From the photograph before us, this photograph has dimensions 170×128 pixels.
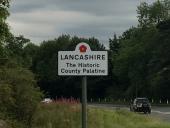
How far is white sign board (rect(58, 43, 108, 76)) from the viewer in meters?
12.3

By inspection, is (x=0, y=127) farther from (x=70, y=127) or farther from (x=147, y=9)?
(x=147, y=9)

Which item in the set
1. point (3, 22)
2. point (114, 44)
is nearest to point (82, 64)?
point (3, 22)

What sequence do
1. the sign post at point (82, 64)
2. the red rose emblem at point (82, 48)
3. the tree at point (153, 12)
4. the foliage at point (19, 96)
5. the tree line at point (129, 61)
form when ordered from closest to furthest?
the sign post at point (82, 64) < the red rose emblem at point (82, 48) < the foliage at point (19, 96) < the tree line at point (129, 61) < the tree at point (153, 12)

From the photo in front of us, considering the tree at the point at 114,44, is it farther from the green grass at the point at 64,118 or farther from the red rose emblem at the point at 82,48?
the red rose emblem at the point at 82,48

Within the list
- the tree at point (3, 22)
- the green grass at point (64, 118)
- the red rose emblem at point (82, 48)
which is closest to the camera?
the red rose emblem at point (82, 48)

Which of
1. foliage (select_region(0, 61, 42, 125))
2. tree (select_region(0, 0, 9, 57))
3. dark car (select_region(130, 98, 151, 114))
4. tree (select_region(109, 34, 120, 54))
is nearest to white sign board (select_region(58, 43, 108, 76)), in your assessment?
tree (select_region(0, 0, 9, 57))

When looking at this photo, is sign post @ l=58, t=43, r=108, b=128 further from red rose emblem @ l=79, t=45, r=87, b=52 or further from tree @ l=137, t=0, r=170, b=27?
tree @ l=137, t=0, r=170, b=27

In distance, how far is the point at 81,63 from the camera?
40.6 ft

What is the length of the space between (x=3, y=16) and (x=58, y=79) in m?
114

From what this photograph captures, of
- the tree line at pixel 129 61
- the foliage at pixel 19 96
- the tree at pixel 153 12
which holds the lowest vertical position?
the foliage at pixel 19 96

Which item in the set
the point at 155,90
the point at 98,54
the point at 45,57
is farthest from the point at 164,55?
the point at 98,54

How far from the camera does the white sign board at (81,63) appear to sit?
1234 cm


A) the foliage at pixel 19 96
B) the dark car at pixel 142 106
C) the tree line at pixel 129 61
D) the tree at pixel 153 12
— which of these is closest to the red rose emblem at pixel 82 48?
the foliage at pixel 19 96

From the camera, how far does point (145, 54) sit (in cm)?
12519
